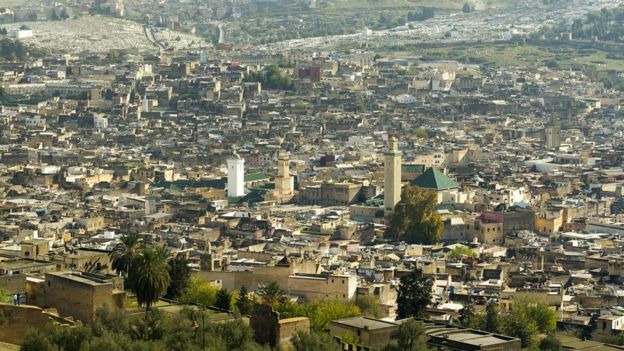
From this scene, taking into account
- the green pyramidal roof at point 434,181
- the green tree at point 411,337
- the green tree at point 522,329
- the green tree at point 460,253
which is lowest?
the green tree at point 460,253

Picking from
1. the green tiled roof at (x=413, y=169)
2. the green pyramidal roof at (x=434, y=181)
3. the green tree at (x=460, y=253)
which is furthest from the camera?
the green tiled roof at (x=413, y=169)

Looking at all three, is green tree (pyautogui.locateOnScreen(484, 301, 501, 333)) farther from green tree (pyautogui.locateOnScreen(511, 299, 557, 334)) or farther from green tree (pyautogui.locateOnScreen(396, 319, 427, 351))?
green tree (pyautogui.locateOnScreen(396, 319, 427, 351))

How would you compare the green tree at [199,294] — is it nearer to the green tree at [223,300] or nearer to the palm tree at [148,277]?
the green tree at [223,300]

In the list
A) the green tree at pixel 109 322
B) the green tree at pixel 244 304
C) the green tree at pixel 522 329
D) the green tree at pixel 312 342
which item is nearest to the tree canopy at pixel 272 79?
the green tree at pixel 522 329

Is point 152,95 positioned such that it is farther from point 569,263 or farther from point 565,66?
point 569,263

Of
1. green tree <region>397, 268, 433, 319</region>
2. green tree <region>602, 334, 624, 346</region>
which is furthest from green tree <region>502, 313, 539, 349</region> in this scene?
green tree <region>397, 268, 433, 319</region>

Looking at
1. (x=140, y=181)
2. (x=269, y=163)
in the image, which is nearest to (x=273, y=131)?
(x=269, y=163)

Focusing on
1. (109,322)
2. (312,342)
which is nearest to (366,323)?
(312,342)
